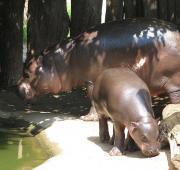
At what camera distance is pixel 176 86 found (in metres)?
7.96

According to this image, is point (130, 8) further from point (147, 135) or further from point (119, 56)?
point (147, 135)

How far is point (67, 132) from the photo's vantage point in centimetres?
770

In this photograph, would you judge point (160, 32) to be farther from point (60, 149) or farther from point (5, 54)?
point (5, 54)

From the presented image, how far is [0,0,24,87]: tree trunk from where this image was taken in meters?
9.76

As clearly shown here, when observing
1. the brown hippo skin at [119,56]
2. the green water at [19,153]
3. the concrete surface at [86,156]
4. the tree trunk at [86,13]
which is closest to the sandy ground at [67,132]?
the concrete surface at [86,156]

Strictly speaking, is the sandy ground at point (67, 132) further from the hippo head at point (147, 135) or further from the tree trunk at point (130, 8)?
the tree trunk at point (130, 8)

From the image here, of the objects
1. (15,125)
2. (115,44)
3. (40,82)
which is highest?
(115,44)

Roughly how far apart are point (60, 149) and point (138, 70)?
1730mm

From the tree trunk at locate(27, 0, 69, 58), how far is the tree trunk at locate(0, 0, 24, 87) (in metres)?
0.18

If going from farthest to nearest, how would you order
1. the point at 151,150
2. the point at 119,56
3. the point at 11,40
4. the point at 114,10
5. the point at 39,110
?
the point at 11,40 < the point at 114,10 < the point at 39,110 < the point at 119,56 < the point at 151,150

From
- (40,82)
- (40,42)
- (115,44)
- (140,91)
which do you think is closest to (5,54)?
(40,42)

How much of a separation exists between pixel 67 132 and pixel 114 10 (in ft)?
8.70

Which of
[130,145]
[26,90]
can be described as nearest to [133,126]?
[130,145]

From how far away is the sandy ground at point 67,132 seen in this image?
6.21 m
